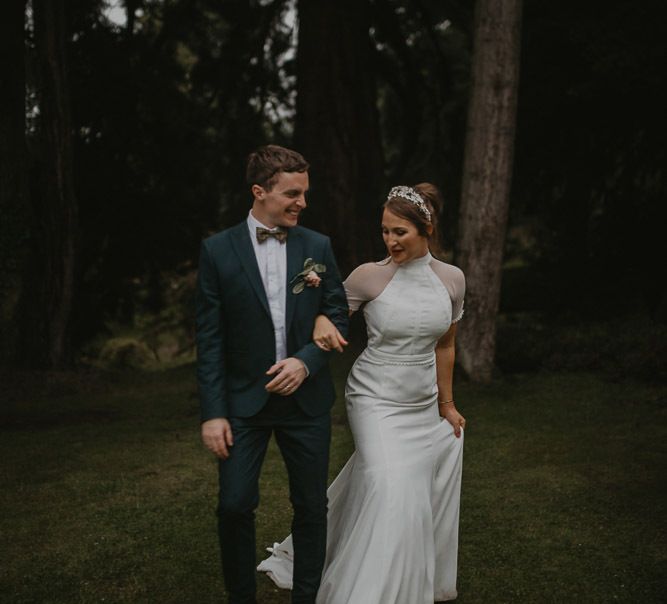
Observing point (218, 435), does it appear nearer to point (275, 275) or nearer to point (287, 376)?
point (287, 376)

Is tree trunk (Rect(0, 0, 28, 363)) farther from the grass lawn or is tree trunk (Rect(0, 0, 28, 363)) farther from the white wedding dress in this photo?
the white wedding dress

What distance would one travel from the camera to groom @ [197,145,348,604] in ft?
11.5

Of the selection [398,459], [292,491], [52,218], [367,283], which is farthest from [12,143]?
[398,459]

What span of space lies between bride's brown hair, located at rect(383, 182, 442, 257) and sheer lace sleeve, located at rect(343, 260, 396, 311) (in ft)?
0.82

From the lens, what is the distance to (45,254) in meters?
11.1

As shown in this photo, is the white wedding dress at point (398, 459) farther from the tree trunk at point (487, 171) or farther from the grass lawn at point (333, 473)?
the tree trunk at point (487, 171)

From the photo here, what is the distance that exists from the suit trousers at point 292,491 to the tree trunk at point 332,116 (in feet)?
27.3

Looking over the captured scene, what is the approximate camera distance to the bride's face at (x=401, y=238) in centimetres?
390

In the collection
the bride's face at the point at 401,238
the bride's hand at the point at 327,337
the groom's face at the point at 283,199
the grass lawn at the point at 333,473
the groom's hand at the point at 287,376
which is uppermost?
the groom's face at the point at 283,199

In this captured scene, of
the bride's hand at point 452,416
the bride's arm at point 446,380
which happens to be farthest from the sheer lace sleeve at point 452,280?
the bride's hand at point 452,416

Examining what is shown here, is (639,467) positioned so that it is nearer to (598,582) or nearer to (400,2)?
(598,582)

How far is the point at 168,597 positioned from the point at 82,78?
32.1 ft

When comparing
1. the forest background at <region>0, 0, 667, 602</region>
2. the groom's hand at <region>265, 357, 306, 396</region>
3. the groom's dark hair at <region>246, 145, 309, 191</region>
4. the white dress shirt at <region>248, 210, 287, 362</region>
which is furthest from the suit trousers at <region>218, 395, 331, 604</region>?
the forest background at <region>0, 0, 667, 602</region>

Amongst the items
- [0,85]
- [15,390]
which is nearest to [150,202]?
[0,85]
